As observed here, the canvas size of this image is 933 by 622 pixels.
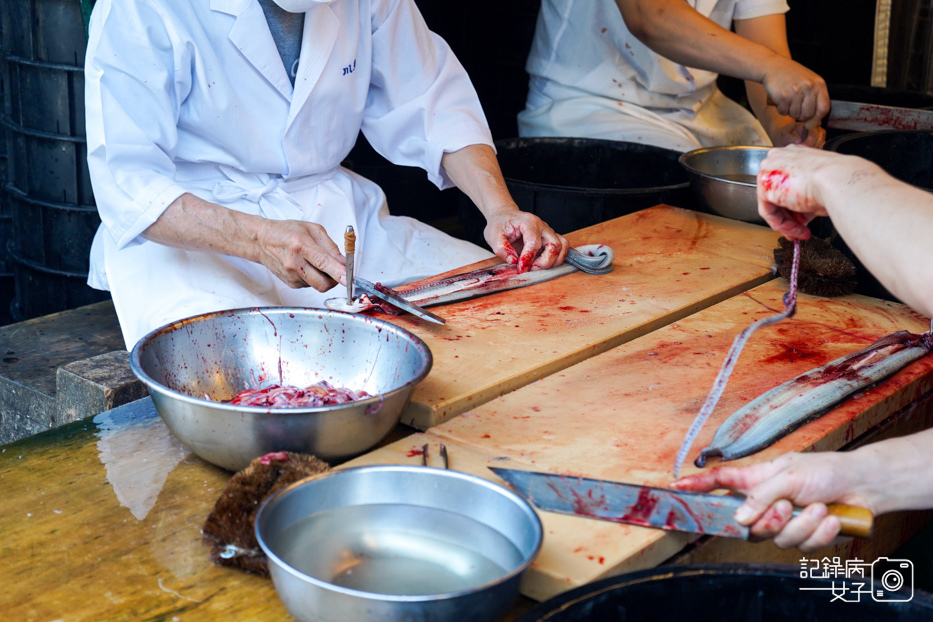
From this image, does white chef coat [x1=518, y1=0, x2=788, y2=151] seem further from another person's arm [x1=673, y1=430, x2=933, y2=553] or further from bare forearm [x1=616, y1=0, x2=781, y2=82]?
another person's arm [x1=673, y1=430, x2=933, y2=553]

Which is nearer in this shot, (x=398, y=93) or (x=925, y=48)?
(x=398, y=93)

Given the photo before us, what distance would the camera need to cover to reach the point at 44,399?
2490 mm

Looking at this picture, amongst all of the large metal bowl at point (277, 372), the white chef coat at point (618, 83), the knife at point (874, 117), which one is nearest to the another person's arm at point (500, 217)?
the large metal bowl at point (277, 372)

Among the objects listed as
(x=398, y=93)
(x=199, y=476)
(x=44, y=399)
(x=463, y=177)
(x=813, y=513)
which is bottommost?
(x=44, y=399)

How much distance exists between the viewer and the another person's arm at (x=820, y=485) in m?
1.11

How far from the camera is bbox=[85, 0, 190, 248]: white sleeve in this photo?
2.00 m

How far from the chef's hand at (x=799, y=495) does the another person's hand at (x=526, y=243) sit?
3.34 ft

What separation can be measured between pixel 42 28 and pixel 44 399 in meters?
1.34

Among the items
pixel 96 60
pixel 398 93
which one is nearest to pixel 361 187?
pixel 398 93

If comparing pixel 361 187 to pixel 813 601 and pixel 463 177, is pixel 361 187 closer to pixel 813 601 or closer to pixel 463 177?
pixel 463 177

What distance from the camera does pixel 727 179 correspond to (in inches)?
102

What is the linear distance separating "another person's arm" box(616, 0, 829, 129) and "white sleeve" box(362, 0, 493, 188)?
97 cm

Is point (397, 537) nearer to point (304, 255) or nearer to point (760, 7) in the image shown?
point (304, 255)

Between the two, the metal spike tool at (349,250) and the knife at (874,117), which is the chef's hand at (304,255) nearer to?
the metal spike tool at (349,250)
